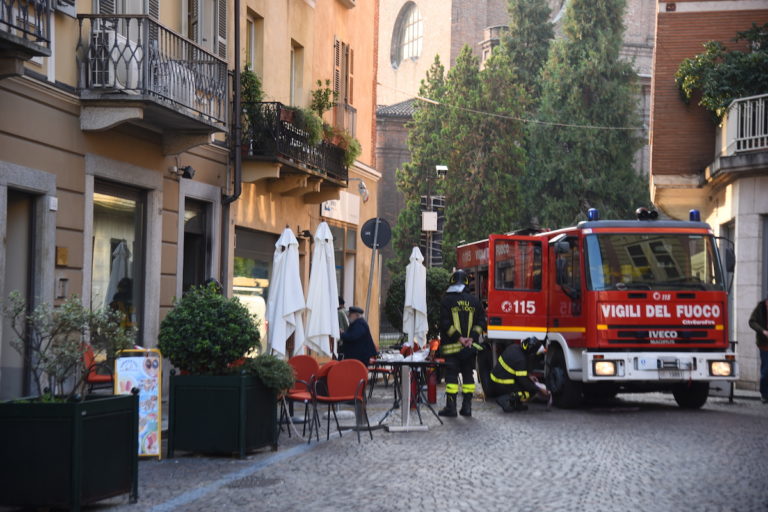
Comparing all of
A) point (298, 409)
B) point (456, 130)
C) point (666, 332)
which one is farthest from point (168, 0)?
point (456, 130)

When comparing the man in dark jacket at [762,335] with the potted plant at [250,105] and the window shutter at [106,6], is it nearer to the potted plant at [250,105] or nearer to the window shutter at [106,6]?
the potted plant at [250,105]

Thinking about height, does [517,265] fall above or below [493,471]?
above

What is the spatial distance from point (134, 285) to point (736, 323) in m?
11.3

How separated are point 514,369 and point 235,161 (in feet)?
19.4

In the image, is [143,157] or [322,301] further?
[322,301]

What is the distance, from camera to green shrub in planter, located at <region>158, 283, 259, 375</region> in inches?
428

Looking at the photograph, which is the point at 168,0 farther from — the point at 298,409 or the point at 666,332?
the point at 666,332

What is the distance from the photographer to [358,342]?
1652 cm

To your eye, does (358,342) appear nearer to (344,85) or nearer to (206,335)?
(206,335)

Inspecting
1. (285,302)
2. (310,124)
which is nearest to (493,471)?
(285,302)

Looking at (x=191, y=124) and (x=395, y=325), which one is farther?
(x=395, y=325)

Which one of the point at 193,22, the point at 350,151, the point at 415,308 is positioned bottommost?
the point at 415,308

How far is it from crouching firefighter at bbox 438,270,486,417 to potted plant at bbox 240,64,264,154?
5.61 meters

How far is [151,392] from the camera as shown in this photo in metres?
10.7
